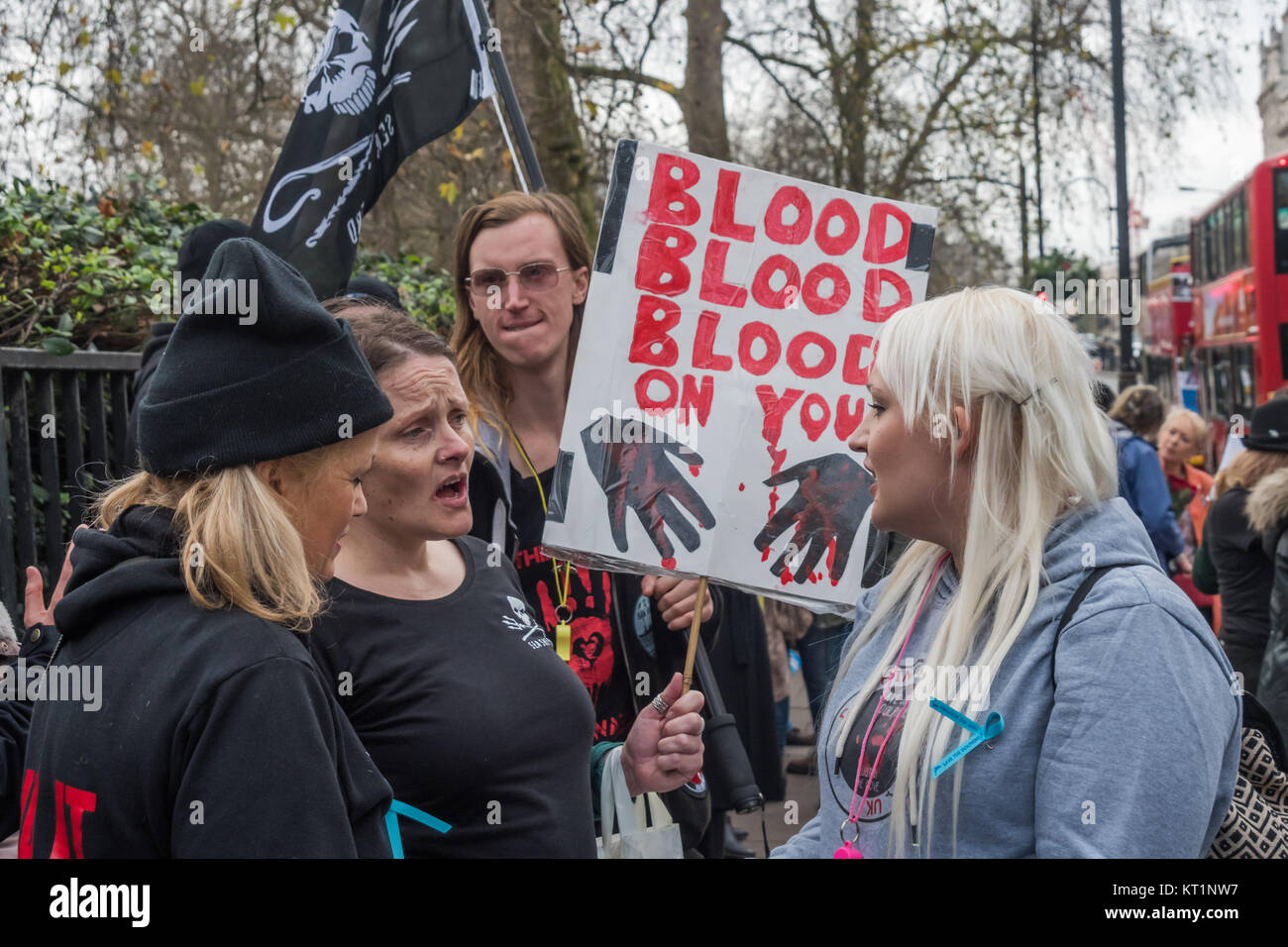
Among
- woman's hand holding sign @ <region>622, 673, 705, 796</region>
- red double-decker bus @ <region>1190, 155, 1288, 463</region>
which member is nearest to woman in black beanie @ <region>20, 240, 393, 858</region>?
woman's hand holding sign @ <region>622, 673, 705, 796</region>

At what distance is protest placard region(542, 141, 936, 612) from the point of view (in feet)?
9.43

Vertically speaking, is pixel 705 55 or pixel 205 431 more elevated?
pixel 705 55

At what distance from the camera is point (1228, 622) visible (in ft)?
15.9

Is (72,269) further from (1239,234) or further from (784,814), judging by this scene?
(1239,234)

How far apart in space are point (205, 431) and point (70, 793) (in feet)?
1.52

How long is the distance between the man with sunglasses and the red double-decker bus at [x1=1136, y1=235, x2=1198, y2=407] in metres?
13.5

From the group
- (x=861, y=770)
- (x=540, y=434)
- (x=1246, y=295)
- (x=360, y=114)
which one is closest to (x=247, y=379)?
(x=861, y=770)

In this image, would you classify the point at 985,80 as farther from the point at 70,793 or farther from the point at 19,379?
the point at 70,793

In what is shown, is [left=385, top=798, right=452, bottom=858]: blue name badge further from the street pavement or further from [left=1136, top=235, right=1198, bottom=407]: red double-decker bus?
[left=1136, top=235, right=1198, bottom=407]: red double-decker bus

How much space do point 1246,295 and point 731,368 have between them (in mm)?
13755

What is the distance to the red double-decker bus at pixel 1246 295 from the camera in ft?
46.1

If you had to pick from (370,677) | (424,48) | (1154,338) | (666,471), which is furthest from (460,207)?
(1154,338)
